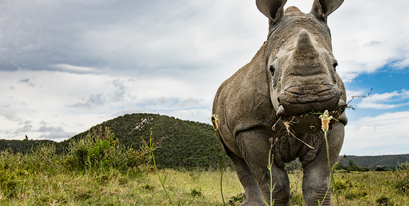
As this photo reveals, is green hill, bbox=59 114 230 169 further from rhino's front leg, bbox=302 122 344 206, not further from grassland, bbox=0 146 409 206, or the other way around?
rhino's front leg, bbox=302 122 344 206

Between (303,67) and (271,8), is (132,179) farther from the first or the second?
(303,67)

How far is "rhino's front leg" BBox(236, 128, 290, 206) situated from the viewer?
3100 millimetres

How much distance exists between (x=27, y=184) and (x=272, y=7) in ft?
14.6

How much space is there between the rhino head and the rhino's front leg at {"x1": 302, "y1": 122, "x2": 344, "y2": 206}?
0.57 metres

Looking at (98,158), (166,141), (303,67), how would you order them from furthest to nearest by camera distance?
(166,141), (98,158), (303,67)

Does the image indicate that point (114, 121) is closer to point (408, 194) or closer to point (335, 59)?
point (408, 194)

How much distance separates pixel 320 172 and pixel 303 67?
47.2 inches

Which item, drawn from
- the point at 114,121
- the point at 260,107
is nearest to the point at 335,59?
the point at 260,107

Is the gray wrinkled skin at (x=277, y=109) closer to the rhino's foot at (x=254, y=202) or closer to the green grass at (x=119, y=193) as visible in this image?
the rhino's foot at (x=254, y=202)

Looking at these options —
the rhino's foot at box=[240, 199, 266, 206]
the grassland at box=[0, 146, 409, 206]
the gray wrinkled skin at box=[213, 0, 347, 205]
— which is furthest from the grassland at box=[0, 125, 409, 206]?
the gray wrinkled skin at box=[213, 0, 347, 205]

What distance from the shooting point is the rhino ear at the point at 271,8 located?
314 centimetres

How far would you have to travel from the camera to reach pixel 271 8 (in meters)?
3.21

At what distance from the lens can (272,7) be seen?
3215mm

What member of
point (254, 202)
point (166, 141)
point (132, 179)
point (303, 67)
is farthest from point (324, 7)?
point (166, 141)
